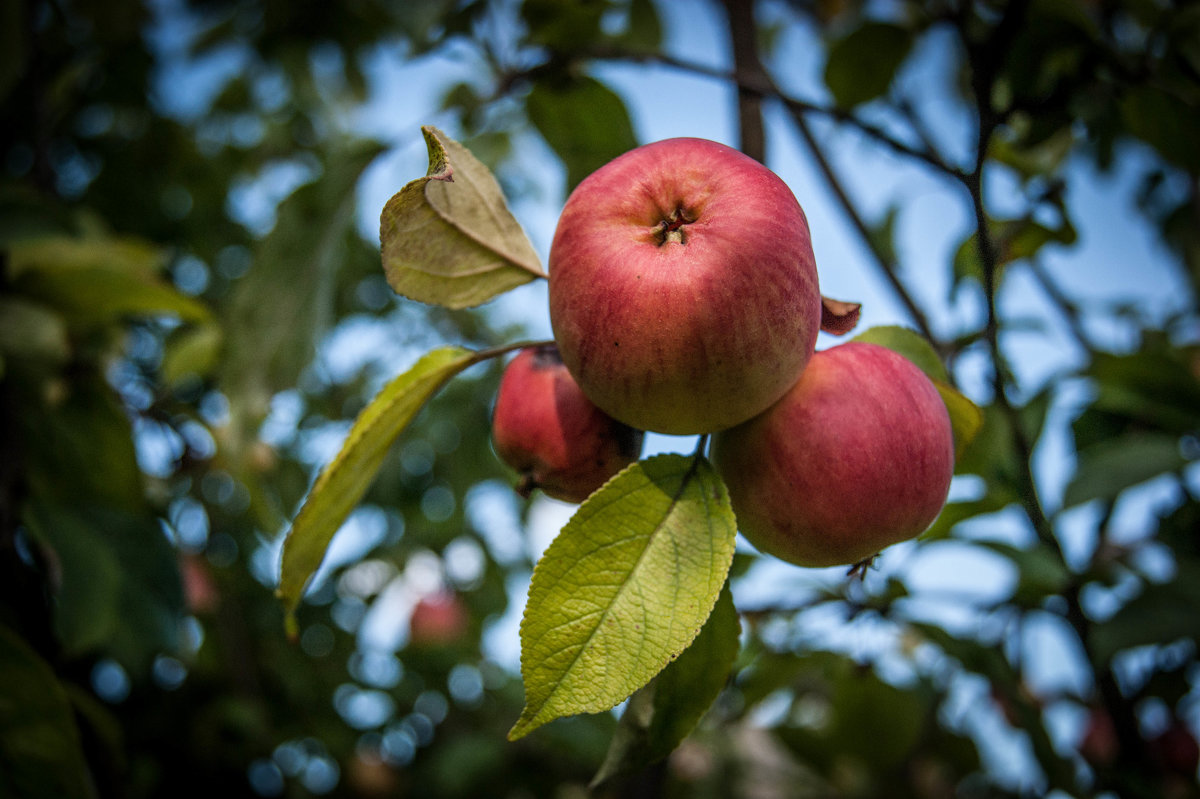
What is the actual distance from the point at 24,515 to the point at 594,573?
882mm

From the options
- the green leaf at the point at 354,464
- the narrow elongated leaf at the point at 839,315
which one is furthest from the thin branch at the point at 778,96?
the green leaf at the point at 354,464

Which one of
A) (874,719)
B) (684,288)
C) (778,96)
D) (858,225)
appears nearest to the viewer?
(684,288)

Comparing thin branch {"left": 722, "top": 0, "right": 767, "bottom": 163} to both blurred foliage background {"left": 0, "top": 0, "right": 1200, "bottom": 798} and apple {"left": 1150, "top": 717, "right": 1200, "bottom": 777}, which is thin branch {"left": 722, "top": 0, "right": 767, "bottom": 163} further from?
apple {"left": 1150, "top": 717, "right": 1200, "bottom": 777}

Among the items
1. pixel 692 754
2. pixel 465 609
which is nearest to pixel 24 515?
pixel 465 609

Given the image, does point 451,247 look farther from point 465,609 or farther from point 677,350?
point 465,609

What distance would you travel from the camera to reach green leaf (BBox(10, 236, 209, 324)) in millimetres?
1035

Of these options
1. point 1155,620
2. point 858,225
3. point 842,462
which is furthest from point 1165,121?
point 842,462

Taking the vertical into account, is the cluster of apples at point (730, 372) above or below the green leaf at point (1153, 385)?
above

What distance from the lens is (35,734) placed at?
0.77m

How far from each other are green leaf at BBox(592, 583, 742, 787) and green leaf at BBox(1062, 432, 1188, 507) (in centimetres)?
70

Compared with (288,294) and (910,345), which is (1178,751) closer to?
(910,345)

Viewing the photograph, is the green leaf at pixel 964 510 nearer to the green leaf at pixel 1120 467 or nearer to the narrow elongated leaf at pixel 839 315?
the green leaf at pixel 1120 467

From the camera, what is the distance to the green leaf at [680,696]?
0.51 metres

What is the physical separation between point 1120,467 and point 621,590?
85cm
